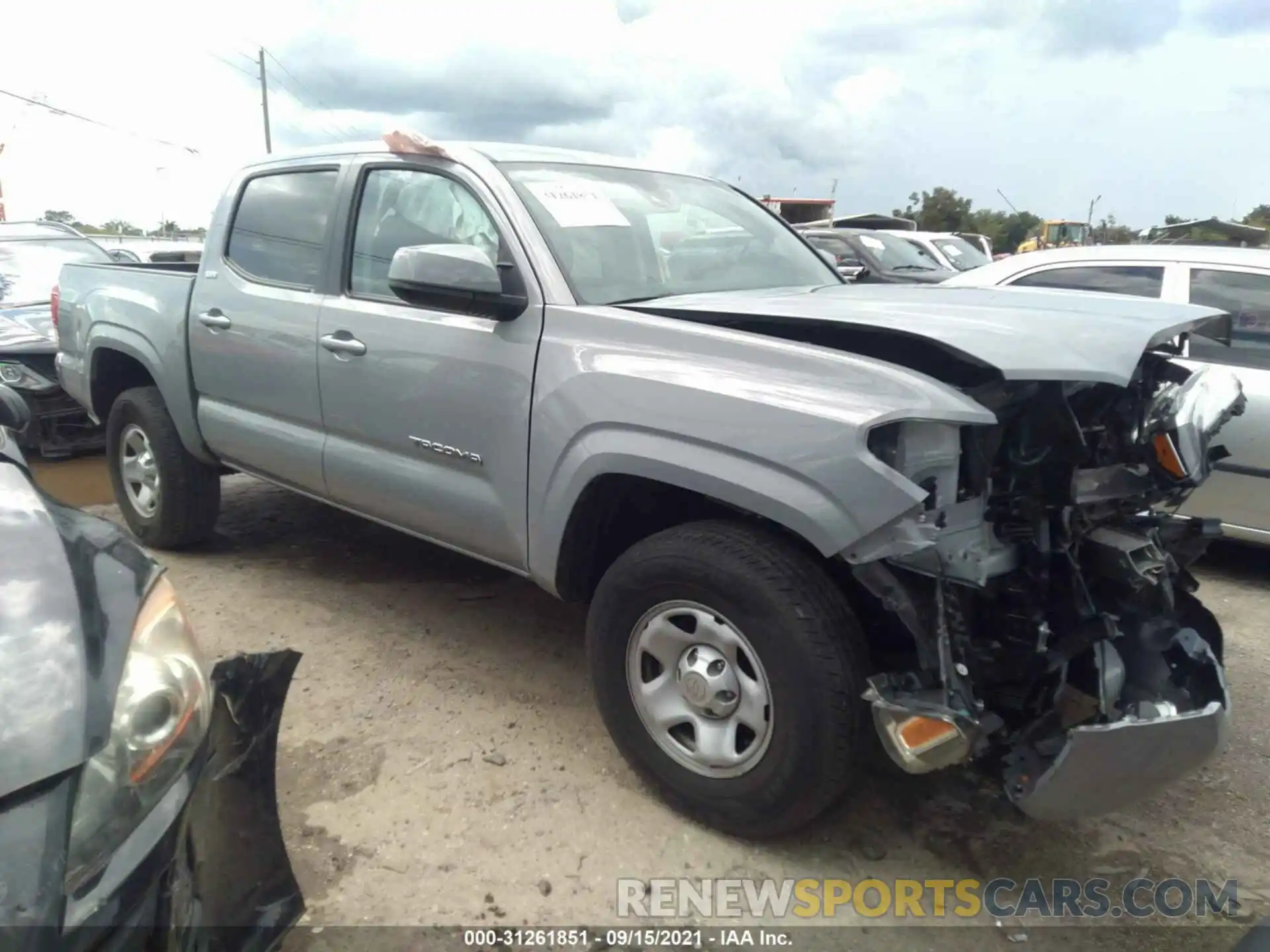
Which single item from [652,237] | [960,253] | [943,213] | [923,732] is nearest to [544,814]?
[923,732]

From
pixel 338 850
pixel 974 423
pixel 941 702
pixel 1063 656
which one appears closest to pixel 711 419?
pixel 974 423

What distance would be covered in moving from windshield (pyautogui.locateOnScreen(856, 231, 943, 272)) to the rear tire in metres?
7.31

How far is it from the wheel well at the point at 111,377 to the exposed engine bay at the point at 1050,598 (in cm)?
407

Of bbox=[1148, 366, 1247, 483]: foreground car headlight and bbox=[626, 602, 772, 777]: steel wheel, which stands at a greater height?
bbox=[1148, 366, 1247, 483]: foreground car headlight

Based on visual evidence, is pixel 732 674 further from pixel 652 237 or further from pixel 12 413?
pixel 12 413

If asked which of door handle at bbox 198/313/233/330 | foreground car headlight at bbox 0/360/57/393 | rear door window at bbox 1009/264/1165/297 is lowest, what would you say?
foreground car headlight at bbox 0/360/57/393

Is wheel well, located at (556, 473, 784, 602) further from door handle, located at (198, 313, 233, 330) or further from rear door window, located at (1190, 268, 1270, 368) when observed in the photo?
rear door window, located at (1190, 268, 1270, 368)

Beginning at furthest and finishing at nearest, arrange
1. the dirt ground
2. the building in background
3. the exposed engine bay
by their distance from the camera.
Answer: the building in background, the dirt ground, the exposed engine bay

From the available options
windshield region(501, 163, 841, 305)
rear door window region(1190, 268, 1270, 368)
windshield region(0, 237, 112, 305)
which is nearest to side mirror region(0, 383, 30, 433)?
windshield region(501, 163, 841, 305)

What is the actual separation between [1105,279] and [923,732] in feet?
12.2

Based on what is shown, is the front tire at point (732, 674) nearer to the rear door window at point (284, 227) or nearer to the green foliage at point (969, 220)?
the rear door window at point (284, 227)

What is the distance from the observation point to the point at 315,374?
3.62m

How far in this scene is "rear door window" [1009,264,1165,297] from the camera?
189 inches

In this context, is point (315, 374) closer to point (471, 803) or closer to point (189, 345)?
point (189, 345)
